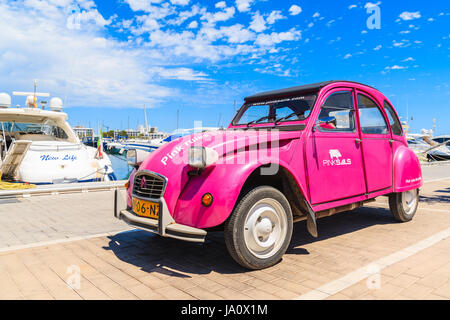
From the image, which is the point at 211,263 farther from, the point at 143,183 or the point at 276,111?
the point at 276,111

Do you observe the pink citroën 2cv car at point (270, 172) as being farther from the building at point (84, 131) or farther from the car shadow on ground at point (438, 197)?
the building at point (84, 131)

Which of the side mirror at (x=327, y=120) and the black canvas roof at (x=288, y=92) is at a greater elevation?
the black canvas roof at (x=288, y=92)

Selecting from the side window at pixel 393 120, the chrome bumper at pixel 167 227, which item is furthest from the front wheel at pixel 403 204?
the chrome bumper at pixel 167 227

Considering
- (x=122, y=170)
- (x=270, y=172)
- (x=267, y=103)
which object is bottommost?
(x=122, y=170)

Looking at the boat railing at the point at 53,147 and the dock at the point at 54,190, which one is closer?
the dock at the point at 54,190

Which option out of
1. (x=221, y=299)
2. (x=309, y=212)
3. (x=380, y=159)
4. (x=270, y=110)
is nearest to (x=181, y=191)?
(x=221, y=299)

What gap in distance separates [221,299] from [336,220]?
12.0ft

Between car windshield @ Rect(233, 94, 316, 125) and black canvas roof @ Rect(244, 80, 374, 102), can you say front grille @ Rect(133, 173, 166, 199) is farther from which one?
black canvas roof @ Rect(244, 80, 374, 102)

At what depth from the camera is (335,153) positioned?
4.07 meters

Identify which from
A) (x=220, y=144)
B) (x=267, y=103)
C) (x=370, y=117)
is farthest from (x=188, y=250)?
(x=370, y=117)

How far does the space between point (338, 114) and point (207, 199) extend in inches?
92.5

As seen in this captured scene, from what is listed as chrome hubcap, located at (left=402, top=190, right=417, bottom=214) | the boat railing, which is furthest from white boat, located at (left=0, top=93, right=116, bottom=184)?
chrome hubcap, located at (left=402, top=190, right=417, bottom=214)

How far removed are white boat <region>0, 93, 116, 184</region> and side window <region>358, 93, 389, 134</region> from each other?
10163mm

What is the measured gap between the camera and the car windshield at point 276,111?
4.16m
